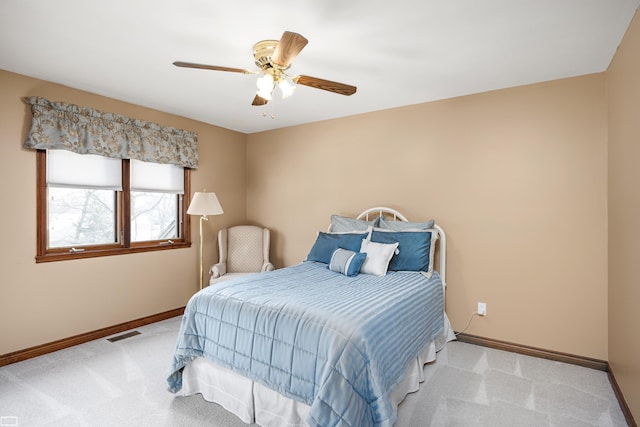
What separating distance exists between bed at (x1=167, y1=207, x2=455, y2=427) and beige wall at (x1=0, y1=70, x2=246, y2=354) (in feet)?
5.41

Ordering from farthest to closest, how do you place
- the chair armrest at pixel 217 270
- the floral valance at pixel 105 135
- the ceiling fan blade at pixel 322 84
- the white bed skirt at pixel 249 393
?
the chair armrest at pixel 217 270 → the floral valance at pixel 105 135 → the ceiling fan blade at pixel 322 84 → the white bed skirt at pixel 249 393

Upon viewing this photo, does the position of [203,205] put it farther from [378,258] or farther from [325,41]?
[325,41]

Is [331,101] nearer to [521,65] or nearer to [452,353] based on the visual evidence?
[521,65]

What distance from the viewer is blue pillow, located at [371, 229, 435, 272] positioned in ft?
10.2

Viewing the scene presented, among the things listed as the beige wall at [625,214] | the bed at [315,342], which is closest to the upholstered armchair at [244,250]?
the bed at [315,342]

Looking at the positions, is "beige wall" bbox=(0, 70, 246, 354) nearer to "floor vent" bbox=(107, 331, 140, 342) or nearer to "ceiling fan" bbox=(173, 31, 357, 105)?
"floor vent" bbox=(107, 331, 140, 342)

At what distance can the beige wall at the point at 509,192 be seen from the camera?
2.80 m

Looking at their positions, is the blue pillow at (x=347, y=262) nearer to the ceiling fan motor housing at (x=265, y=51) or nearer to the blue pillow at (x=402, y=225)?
the blue pillow at (x=402, y=225)

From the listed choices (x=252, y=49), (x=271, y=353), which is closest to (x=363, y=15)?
(x=252, y=49)

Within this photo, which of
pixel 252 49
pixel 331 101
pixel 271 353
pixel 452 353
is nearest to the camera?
pixel 271 353

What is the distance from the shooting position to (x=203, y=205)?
383cm

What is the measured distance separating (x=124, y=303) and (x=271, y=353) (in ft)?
8.14

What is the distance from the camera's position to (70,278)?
10.5 feet

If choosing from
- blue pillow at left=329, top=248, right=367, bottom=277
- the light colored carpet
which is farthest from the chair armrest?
blue pillow at left=329, top=248, right=367, bottom=277
